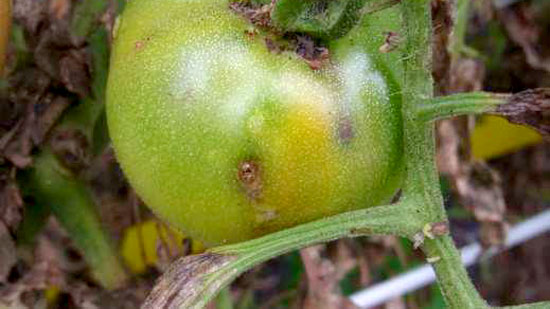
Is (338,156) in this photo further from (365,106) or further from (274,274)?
(274,274)

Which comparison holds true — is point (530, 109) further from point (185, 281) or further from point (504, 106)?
point (185, 281)

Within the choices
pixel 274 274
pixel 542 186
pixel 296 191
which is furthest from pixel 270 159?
pixel 542 186

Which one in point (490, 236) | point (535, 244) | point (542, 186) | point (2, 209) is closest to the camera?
point (2, 209)

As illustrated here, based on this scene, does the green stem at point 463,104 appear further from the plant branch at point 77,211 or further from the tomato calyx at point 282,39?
the plant branch at point 77,211

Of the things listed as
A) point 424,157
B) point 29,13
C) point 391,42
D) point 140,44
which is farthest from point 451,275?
point 29,13

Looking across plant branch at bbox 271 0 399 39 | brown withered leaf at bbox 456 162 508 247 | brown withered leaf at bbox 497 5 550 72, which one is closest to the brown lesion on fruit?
plant branch at bbox 271 0 399 39
